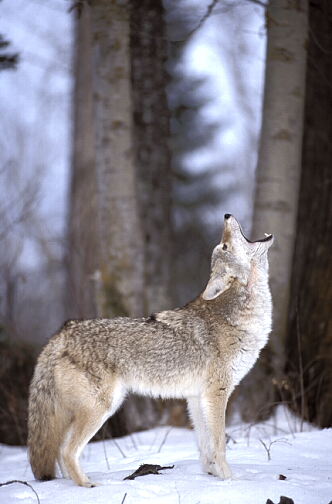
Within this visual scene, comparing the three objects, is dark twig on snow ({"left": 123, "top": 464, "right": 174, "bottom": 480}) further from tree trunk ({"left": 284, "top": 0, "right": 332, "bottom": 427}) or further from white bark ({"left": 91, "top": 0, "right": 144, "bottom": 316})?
white bark ({"left": 91, "top": 0, "right": 144, "bottom": 316})

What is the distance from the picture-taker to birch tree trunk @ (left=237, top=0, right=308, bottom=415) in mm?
7547

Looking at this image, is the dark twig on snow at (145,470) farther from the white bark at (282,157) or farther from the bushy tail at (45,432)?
the white bark at (282,157)

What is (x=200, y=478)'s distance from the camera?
4.59 m

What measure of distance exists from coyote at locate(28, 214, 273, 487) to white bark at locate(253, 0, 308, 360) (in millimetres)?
2454

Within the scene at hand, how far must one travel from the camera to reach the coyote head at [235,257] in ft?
16.7

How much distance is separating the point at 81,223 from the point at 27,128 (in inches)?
504

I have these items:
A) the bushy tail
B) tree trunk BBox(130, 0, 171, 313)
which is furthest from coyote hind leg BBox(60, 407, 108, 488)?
tree trunk BBox(130, 0, 171, 313)

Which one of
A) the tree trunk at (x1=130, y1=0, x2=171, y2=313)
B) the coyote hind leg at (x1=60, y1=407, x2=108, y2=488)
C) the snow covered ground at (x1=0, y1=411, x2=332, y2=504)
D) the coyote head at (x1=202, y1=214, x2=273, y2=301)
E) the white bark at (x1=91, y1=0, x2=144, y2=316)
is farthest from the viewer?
the tree trunk at (x1=130, y1=0, x2=171, y2=313)

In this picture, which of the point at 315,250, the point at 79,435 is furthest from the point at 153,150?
the point at 79,435

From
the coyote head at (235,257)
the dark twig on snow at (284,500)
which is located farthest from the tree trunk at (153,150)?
the dark twig on snow at (284,500)

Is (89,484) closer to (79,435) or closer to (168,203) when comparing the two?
(79,435)

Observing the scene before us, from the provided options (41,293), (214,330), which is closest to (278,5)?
(214,330)

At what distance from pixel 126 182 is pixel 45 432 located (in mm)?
4154

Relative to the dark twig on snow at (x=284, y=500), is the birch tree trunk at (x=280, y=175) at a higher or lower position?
higher
